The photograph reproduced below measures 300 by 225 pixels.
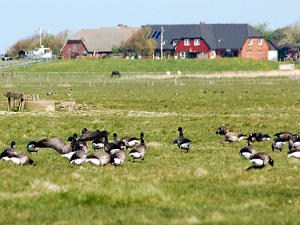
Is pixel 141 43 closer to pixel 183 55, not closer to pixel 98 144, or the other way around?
pixel 183 55

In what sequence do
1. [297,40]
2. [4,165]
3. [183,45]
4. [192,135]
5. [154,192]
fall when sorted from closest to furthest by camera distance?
[154,192]
[4,165]
[192,135]
[183,45]
[297,40]

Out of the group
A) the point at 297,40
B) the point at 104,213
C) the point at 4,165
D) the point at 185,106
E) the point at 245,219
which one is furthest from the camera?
the point at 297,40

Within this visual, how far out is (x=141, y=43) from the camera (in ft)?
591

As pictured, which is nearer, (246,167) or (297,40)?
(246,167)

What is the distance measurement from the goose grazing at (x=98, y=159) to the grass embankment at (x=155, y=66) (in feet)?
404

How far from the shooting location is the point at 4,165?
20391 mm

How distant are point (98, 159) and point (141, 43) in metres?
160

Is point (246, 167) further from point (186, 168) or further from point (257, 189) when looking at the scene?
point (257, 189)

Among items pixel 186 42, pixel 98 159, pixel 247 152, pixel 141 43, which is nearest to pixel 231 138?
pixel 247 152

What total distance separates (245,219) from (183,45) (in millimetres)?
165603

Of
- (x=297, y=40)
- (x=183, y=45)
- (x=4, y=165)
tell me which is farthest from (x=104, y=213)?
(x=297, y=40)

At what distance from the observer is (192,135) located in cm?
3312

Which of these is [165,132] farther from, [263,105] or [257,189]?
[263,105]

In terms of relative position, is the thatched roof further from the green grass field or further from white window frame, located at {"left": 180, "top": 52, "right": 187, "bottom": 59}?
the green grass field
